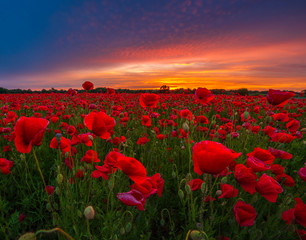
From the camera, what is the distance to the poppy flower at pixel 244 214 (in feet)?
3.33

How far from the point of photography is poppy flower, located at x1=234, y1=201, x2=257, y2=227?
Result: 40.0 inches

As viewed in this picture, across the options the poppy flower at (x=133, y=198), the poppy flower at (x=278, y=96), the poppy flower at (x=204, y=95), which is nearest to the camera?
the poppy flower at (x=133, y=198)

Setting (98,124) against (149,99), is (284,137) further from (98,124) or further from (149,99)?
(98,124)

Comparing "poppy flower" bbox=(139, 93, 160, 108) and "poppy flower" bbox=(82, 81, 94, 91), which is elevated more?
"poppy flower" bbox=(82, 81, 94, 91)

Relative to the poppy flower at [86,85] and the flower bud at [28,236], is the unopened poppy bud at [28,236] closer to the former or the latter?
the flower bud at [28,236]

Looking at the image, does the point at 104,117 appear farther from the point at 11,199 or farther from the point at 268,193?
the point at 11,199

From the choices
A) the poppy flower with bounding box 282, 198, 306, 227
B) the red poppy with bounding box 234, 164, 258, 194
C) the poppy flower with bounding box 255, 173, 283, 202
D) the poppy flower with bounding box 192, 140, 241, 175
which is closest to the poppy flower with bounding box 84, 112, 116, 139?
the poppy flower with bounding box 192, 140, 241, 175

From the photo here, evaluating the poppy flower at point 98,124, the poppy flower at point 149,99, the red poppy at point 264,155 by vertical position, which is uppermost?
the poppy flower at point 149,99

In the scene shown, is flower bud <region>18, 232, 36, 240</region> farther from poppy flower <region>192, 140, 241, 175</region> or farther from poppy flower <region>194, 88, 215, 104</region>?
poppy flower <region>194, 88, 215, 104</region>

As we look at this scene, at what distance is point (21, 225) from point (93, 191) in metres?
0.69

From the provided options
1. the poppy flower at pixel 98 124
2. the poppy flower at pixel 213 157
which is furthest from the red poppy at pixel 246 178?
the poppy flower at pixel 98 124

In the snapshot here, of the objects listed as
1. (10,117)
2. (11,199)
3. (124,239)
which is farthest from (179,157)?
(10,117)

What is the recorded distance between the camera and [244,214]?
1024 mm

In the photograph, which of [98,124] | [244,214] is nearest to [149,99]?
[98,124]
